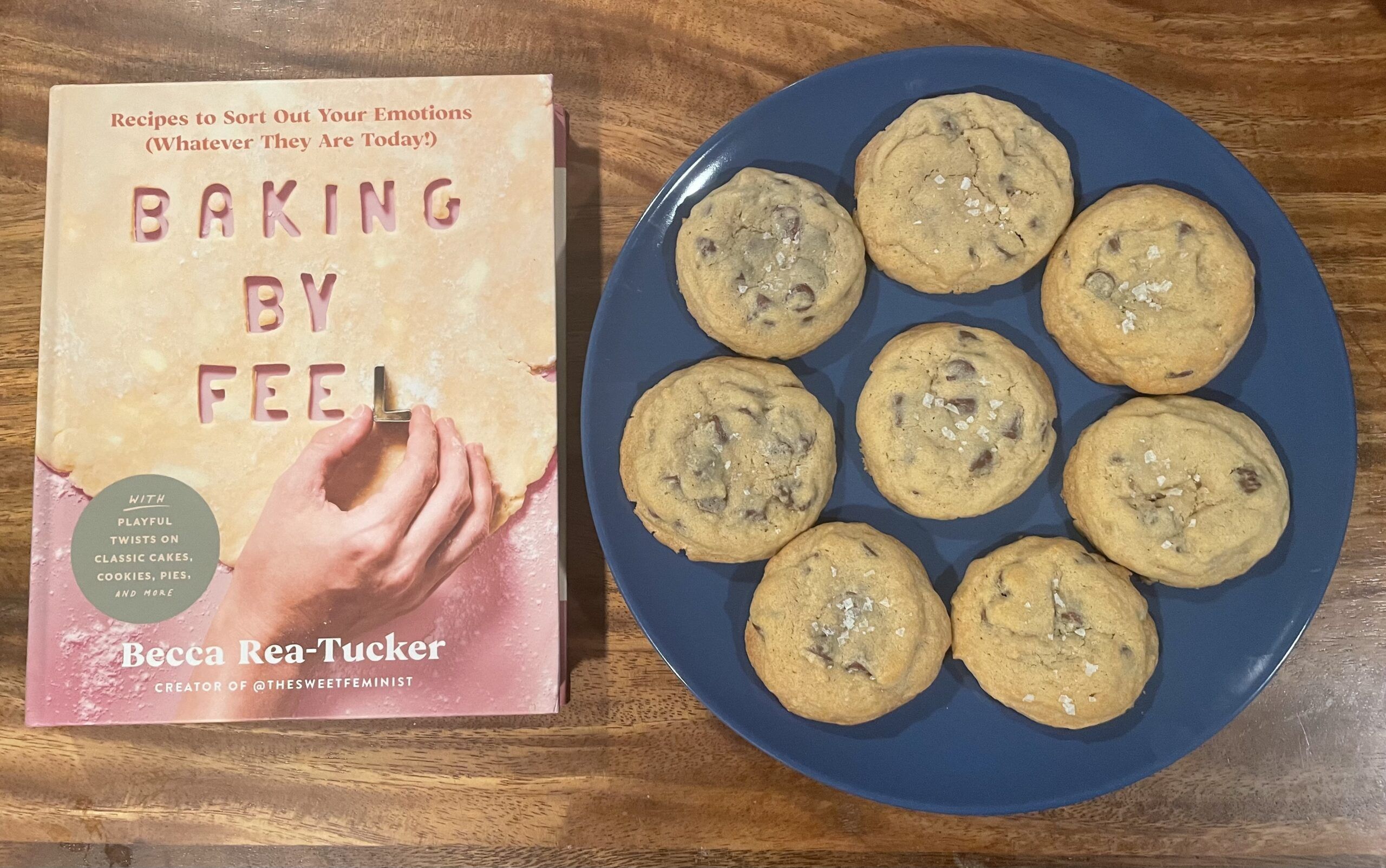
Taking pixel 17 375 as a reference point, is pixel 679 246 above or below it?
above

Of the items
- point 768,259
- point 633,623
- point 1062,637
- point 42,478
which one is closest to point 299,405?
point 42,478

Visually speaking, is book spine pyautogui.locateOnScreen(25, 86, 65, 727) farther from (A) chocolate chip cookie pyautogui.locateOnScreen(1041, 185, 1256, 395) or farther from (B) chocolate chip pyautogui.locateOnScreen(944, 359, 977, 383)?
(A) chocolate chip cookie pyautogui.locateOnScreen(1041, 185, 1256, 395)

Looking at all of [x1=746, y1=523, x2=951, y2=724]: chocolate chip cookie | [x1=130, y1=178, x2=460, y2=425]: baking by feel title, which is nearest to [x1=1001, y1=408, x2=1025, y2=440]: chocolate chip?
[x1=746, y1=523, x2=951, y2=724]: chocolate chip cookie

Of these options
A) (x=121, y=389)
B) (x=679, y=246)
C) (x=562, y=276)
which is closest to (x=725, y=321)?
(x=679, y=246)

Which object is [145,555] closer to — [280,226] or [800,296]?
[280,226]

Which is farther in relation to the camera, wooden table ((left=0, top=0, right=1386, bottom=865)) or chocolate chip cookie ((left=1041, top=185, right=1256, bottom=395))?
wooden table ((left=0, top=0, right=1386, bottom=865))

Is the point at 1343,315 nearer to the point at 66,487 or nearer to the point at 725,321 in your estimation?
the point at 725,321

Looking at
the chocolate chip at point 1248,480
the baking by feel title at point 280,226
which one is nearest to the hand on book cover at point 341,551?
the baking by feel title at point 280,226

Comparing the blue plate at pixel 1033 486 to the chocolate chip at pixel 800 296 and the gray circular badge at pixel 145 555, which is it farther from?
the gray circular badge at pixel 145 555
